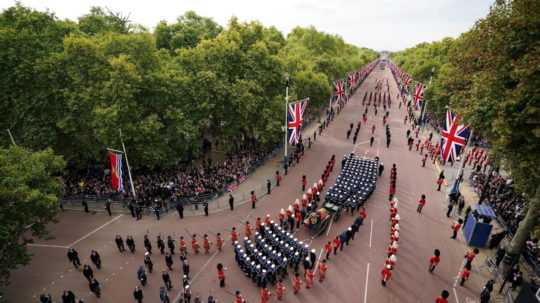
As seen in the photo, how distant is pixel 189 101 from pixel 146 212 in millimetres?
9611

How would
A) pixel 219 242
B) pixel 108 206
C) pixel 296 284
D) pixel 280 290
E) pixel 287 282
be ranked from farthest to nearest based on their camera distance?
pixel 108 206 < pixel 219 242 < pixel 287 282 < pixel 296 284 < pixel 280 290

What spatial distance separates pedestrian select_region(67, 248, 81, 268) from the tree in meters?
1.72

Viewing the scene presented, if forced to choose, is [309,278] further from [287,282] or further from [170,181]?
[170,181]

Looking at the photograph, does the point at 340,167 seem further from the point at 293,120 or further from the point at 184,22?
the point at 184,22

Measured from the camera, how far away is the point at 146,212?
2088cm

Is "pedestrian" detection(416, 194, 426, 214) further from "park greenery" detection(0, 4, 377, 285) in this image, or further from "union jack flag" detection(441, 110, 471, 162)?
"park greenery" detection(0, 4, 377, 285)

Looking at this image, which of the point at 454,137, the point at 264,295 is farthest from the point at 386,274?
the point at 454,137

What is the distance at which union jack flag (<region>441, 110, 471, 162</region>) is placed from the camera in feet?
62.9

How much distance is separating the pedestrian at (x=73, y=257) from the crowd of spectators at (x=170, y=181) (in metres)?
5.94

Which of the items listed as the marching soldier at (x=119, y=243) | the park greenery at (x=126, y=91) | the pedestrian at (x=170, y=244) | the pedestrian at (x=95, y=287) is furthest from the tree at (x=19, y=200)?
the park greenery at (x=126, y=91)

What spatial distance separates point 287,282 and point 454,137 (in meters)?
14.7

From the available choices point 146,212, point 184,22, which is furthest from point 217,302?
point 184,22

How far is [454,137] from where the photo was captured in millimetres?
19672

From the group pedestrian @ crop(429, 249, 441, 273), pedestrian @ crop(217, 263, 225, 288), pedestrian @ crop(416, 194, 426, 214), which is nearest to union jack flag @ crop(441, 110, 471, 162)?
pedestrian @ crop(416, 194, 426, 214)
